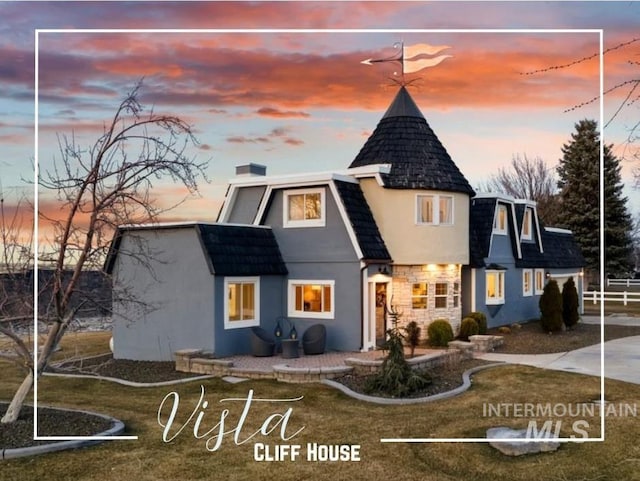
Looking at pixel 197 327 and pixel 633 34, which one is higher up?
pixel 633 34

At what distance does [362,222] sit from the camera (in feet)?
45.8

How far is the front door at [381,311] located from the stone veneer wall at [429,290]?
0.29 meters

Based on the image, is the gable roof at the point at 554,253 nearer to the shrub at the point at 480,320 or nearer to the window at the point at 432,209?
the shrub at the point at 480,320

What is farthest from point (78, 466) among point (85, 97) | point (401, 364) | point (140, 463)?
point (401, 364)

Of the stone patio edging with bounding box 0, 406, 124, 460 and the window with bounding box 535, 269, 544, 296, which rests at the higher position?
the window with bounding box 535, 269, 544, 296

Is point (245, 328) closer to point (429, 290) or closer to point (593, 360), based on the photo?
point (429, 290)

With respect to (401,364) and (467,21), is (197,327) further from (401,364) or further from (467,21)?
(467,21)

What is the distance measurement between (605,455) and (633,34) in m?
4.65

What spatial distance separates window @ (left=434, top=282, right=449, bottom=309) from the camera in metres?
15.4

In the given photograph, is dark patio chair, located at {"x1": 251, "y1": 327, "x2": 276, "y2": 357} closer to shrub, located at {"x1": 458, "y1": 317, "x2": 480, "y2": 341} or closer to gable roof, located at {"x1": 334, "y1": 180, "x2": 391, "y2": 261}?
gable roof, located at {"x1": 334, "y1": 180, "x2": 391, "y2": 261}

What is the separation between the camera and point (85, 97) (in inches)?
293

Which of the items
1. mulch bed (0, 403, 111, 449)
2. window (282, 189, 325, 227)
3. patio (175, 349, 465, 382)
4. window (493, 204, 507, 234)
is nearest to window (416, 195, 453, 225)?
window (282, 189, 325, 227)

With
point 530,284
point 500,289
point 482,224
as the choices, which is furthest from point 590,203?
point 482,224

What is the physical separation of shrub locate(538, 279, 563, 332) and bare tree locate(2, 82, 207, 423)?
1269cm
